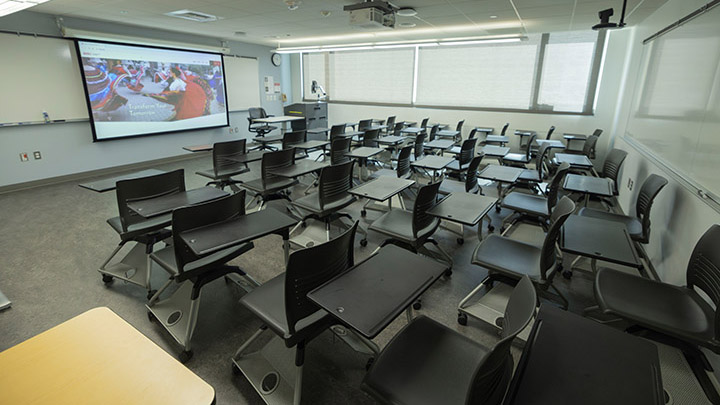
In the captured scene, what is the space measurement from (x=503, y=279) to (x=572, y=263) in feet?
4.08

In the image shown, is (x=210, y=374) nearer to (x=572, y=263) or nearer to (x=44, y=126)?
(x=572, y=263)

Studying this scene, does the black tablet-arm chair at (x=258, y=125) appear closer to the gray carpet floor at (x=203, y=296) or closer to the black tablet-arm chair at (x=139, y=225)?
the gray carpet floor at (x=203, y=296)

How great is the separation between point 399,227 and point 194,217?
1667mm

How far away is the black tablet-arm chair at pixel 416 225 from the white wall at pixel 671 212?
1.73 m

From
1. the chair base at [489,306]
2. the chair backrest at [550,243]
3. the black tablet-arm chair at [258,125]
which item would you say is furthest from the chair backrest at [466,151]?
the black tablet-arm chair at [258,125]

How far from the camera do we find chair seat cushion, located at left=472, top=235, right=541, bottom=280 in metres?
2.23

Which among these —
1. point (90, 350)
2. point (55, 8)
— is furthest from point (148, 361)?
point (55, 8)

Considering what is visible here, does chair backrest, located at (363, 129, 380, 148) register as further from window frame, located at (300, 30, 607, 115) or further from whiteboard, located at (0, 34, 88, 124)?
whiteboard, located at (0, 34, 88, 124)

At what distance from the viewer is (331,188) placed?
11.3 feet

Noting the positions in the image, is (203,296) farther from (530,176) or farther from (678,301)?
(530,176)

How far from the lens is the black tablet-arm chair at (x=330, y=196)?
10.9ft

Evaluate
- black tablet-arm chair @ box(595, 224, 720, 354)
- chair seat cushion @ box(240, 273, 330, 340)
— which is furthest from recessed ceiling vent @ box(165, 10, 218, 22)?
black tablet-arm chair @ box(595, 224, 720, 354)

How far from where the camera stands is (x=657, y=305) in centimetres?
178

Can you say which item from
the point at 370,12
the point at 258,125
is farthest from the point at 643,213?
the point at 258,125
